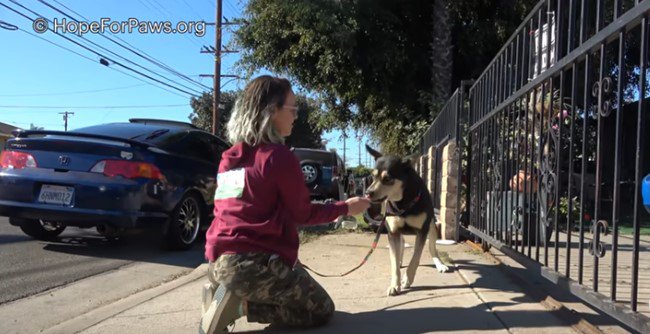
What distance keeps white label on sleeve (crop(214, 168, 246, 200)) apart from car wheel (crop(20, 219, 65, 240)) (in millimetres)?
4604

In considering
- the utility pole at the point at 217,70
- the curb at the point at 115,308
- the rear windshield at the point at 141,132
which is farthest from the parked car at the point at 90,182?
the utility pole at the point at 217,70

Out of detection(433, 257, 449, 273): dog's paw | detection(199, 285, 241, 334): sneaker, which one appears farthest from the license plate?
detection(433, 257, 449, 273): dog's paw

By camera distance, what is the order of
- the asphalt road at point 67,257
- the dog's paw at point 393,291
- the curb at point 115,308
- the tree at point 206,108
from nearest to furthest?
the curb at point 115,308
the dog's paw at point 393,291
the asphalt road at point 67,257
the tree at point 206,108

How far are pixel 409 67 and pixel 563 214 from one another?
6.66m

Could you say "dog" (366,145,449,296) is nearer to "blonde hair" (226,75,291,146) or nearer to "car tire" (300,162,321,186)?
"blonde hair" (226,75,291,146)

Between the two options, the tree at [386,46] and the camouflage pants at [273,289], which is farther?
the tree at [386,46]

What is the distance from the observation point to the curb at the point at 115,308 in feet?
12.0

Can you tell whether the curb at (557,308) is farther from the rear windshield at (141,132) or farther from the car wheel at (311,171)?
the car wheel at (311,171)

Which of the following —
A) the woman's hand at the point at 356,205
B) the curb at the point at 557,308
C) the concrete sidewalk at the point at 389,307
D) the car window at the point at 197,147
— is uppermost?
the car window at the point at 197,147

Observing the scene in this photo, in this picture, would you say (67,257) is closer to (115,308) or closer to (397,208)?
(115,308)

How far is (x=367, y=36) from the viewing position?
13.5 meters

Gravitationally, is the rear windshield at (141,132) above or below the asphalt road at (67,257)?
above

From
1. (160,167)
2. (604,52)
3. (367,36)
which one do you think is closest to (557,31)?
(604,52)

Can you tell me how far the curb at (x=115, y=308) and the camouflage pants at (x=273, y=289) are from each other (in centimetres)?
116
